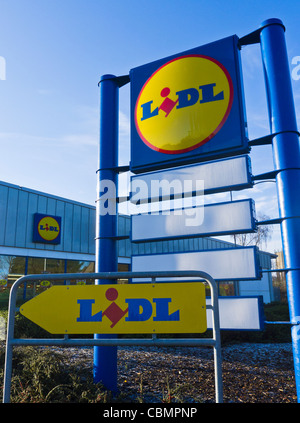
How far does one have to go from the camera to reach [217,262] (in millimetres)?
4406

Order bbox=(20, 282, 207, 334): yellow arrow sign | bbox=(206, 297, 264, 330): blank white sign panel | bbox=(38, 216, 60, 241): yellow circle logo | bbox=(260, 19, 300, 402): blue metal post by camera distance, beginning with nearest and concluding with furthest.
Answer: bbox=(20, 282, 207, 334): yellow arrow sign
bbox=(260, 19, 300, 402): blue metal post
bbox=(206, 297, 264, 330): blank white sign panel
bbox=(38, 216, 60, 241): yellow circle logo

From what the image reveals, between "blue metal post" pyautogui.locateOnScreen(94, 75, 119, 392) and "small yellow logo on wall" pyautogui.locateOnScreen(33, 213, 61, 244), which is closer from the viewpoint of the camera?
"blue metal post" pyautogui.locateOnScreen(94, 75, 119, 392)

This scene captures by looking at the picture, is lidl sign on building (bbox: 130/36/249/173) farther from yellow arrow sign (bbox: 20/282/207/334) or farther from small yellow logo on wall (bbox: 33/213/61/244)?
small yellow logo on wall (bbox: 33/213/61/244)

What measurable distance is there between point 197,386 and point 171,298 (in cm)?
210

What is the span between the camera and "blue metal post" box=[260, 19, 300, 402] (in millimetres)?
3812

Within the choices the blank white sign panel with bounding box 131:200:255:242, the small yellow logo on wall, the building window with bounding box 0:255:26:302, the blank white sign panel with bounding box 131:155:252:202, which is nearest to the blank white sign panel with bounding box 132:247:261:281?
the blank white sign panel with bounding box 131:200:255:242

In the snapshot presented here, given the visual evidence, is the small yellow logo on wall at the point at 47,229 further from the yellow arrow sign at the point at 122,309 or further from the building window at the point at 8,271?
the yellow arrow sign at the point at 122,309

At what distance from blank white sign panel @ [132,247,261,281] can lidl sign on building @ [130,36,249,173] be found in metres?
1.29

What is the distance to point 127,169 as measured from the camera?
534 cm

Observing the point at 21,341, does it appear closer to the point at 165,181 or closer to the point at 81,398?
the point at 81,398

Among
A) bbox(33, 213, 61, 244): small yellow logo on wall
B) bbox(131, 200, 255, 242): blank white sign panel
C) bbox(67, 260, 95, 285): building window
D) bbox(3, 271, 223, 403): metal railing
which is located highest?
bbox(33, 213, 61, 244): small yellow logo on wall

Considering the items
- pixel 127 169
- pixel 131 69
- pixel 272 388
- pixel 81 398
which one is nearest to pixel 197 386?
pixel 272 388

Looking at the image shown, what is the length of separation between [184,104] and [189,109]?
12 centimetres

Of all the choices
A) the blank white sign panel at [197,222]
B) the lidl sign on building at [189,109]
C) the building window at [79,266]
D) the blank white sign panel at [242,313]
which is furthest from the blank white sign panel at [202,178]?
the building window at [79,266]
